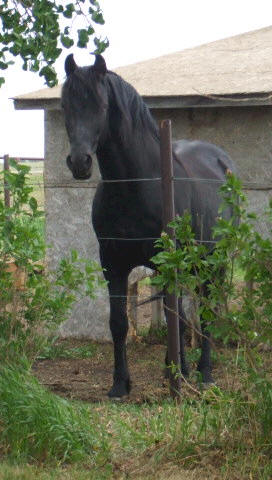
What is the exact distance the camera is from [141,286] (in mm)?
13195

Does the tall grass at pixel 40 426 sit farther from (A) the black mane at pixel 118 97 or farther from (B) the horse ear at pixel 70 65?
(B) the horse ear at pixel 70 65

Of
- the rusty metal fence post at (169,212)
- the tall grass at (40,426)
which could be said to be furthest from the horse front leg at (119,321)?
the tall grass at (40,426)

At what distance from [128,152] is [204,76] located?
2916mm

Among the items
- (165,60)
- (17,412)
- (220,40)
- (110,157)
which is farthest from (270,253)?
(220,40)

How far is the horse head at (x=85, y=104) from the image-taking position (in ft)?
22.6

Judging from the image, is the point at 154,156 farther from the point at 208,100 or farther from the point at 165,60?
the point at 165,60

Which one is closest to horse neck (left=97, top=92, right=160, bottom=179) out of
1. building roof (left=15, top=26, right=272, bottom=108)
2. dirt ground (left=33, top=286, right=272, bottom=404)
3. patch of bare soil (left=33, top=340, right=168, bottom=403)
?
building roof (left=15, top=26, right=272, bottom=108)

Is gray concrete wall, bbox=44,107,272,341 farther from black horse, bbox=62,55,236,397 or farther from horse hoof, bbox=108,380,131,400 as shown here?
horse hoof, bbox=108,380,131,400

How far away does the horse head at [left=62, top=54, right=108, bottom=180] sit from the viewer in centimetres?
688

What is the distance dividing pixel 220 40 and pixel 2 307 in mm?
7127

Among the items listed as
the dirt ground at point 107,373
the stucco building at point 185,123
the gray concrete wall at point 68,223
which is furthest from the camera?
the gray concrete wall at point 68,223

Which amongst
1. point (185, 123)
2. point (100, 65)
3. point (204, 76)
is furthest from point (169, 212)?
point (204, 76)

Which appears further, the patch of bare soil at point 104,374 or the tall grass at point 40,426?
the patch of bare soil at point 104,374

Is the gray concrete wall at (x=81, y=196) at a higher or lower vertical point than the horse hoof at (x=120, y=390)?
higher
